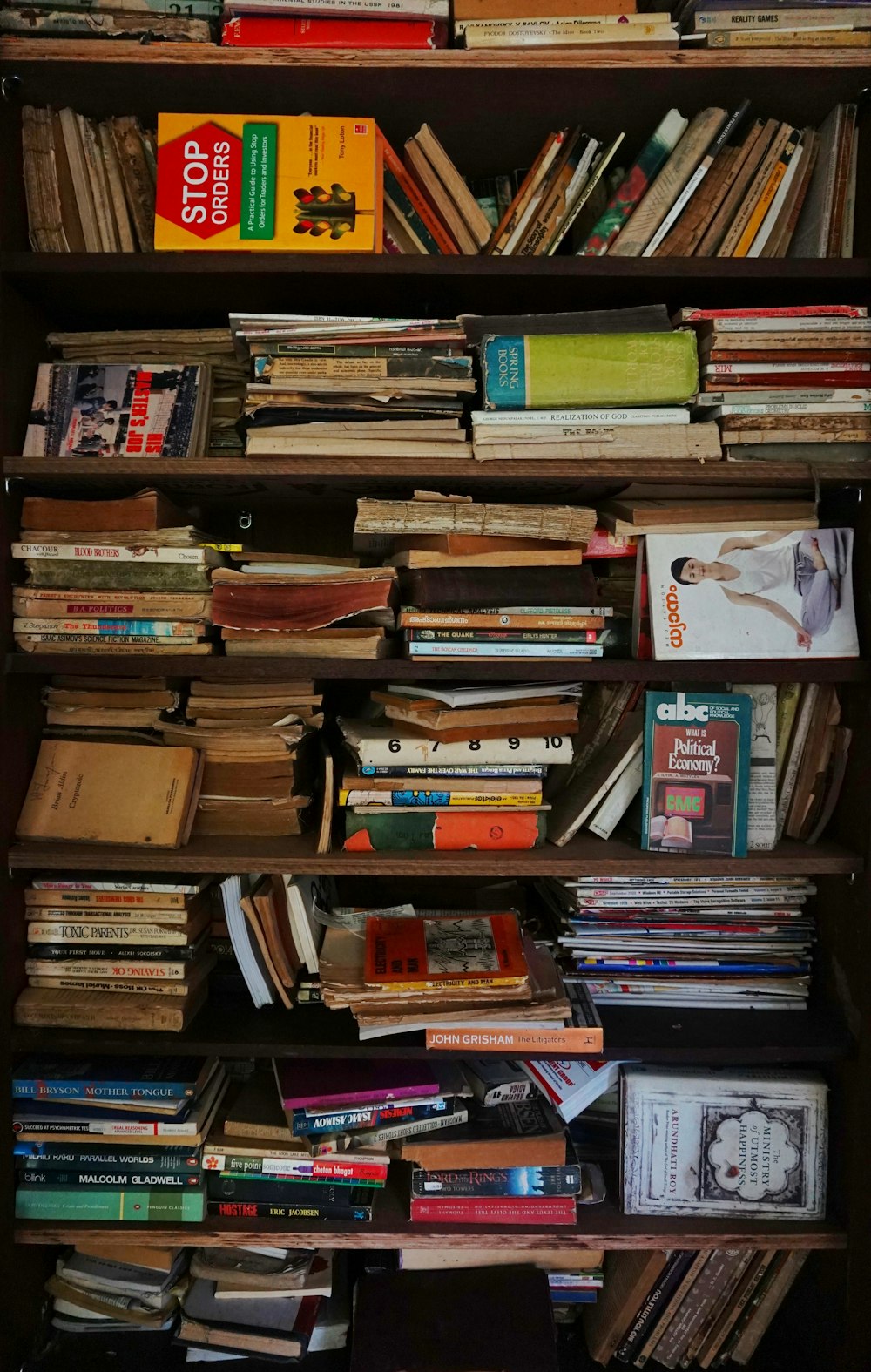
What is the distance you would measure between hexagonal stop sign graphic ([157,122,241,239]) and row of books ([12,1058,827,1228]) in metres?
1.47

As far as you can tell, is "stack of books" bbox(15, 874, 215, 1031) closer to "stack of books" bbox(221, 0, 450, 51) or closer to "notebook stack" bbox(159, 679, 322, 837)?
"notebook stack" bbox(159, 679, 322, 837)

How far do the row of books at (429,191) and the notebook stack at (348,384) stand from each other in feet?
0.45

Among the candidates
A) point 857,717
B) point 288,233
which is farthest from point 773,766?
point 288,233

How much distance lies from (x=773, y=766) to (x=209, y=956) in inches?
44.4

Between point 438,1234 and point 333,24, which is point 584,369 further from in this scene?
point 438,1234

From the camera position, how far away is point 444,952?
4.92 feet

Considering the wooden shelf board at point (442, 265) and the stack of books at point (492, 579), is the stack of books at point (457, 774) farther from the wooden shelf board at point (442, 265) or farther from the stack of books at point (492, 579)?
the wooden shelf board at point (442, 265)

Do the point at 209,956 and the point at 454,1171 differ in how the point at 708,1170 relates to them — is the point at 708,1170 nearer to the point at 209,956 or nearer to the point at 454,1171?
the point at 454,1171

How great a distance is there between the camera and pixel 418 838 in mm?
1499

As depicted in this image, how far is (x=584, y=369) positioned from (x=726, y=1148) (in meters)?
1.41

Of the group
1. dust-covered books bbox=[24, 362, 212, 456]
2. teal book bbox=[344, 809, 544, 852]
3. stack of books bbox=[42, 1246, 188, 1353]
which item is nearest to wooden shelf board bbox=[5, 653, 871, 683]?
teal book bbox=[344, 809, 544, 852]

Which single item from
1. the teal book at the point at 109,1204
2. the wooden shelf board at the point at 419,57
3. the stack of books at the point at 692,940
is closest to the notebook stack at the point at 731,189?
the wooden shelf board at the point at 419,57

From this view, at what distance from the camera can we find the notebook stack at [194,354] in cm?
153

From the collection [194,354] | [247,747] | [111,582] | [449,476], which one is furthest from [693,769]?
[194,354]
